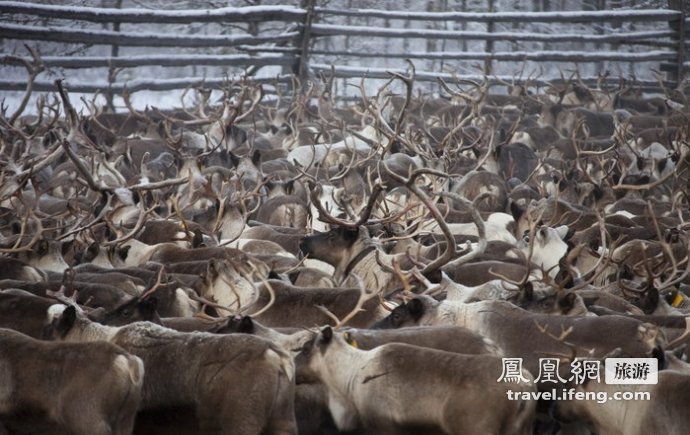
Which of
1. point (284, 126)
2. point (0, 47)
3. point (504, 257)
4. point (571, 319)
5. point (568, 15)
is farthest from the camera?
point (0, 47)

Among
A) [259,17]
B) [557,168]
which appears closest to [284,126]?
[259,17]

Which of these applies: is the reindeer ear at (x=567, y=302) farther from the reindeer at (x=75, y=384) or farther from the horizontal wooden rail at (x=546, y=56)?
the horizontal wooden rail at (x=546, y=56)

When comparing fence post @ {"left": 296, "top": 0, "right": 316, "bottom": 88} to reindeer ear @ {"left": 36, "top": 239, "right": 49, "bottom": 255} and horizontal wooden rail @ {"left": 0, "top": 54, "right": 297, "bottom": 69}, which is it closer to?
horizontal wooden rail @ {"left": 0, "top": 54, "right": 297, "bottom": 69}

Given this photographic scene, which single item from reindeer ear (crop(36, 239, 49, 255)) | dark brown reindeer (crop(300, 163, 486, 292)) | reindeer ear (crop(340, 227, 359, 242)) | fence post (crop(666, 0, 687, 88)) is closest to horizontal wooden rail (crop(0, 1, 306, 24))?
fence post (crop(666, 0, 687, 88))

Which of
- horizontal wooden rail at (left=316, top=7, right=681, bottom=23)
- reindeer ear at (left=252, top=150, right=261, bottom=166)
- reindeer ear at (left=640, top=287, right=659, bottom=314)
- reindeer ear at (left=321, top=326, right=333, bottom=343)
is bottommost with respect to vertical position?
reindeer ear at (left=252, top=150, right=261, bottom=166)

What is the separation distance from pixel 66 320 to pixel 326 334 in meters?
1.16

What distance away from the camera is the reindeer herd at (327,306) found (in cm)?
491

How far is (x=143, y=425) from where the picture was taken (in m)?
5.11

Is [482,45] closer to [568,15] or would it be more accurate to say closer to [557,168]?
[568,15]

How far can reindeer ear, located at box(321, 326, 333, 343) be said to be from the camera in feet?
17.7

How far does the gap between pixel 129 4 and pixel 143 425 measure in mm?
18500

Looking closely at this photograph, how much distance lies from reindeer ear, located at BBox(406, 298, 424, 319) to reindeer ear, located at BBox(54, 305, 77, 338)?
1.58 metres

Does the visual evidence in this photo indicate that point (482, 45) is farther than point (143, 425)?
Yes

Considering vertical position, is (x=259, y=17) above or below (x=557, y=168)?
above
